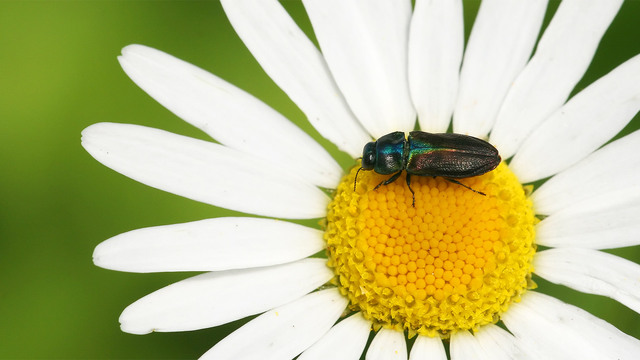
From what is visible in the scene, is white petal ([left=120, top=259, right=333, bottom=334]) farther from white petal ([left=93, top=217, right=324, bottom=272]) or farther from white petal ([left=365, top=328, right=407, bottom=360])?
white petal ([left=365, top=328, right=407, bottom=360])

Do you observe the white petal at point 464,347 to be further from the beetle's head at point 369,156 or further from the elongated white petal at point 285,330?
the beetle's head at point 369,156

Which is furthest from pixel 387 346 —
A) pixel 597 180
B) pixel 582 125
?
pixel 582 125

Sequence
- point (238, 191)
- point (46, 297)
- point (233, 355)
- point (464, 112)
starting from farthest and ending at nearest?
point (46, 297) → point (464, 112) → point (238, 191) → point (233, 355)

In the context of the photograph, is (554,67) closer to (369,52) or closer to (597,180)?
(597,180)

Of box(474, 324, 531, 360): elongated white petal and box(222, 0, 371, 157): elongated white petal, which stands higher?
box(222, 0, 371, 157): elongated white petal

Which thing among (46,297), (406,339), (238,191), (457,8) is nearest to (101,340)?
(46,297)

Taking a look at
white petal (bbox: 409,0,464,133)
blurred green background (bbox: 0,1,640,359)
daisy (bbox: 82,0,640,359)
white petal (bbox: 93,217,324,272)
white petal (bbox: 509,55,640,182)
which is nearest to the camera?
white petal (bbox: 93,217,324,272)

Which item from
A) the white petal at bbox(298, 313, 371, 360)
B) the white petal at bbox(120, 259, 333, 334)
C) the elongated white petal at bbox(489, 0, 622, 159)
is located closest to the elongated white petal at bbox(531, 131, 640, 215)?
the elongated white petal at bbox(489, 0, 622, 159)

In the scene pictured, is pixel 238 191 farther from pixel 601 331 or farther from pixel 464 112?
pixel 601 331
